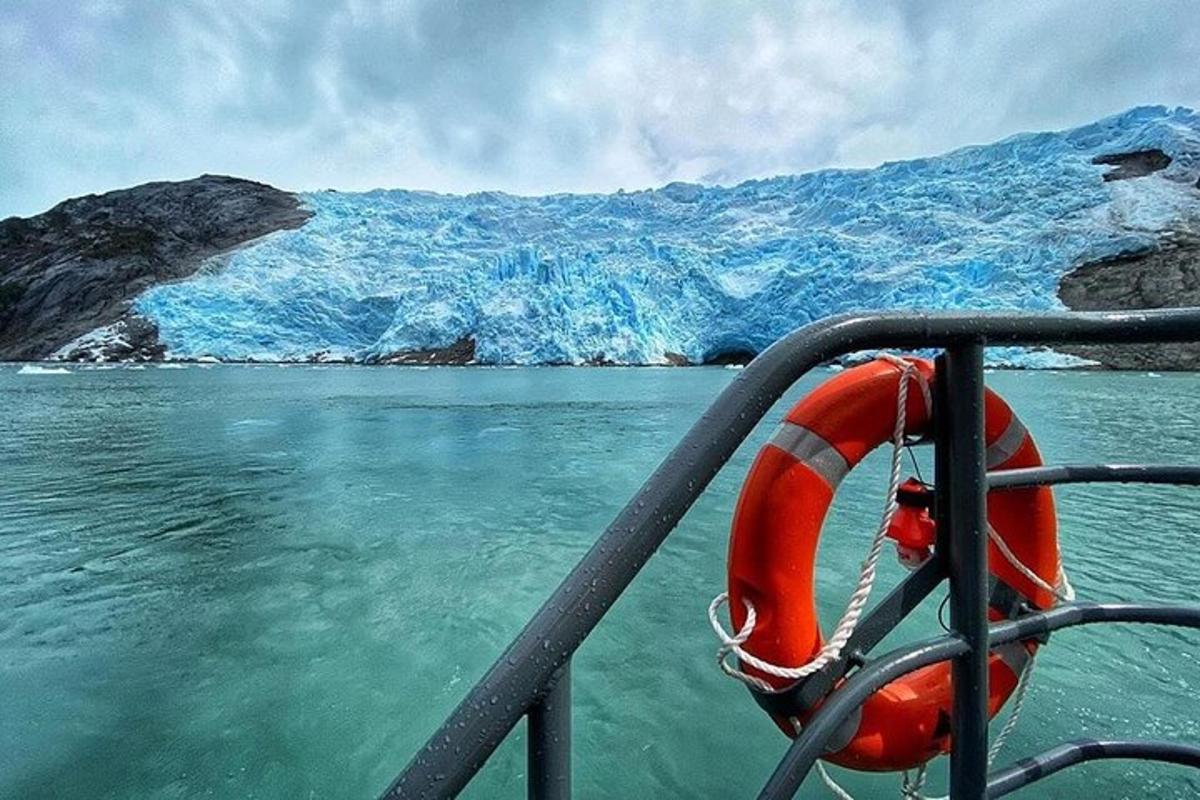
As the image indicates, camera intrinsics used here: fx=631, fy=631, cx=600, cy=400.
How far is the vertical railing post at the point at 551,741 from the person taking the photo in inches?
26.0

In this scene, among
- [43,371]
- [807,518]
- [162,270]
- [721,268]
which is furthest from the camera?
[162,270]

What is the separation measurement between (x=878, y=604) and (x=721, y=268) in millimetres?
36945

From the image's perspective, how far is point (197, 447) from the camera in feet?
31.6

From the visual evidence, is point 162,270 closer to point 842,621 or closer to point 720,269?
point 720,269

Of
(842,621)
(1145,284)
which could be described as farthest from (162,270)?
(1145,284)

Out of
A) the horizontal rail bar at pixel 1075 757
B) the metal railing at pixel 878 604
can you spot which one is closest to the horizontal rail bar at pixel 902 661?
the metal railing at pixel 878 604

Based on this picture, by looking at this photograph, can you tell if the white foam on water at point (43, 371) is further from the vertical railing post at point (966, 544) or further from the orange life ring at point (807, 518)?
the vertical railing post at point (966, 544)

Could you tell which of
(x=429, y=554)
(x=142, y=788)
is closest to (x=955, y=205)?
(x=429, y=554)

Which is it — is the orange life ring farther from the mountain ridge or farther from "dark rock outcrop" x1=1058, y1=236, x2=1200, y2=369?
"dark rock outcrop" x1=1058, y1=236, x2=1200, y2=369

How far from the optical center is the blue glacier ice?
3131 cm

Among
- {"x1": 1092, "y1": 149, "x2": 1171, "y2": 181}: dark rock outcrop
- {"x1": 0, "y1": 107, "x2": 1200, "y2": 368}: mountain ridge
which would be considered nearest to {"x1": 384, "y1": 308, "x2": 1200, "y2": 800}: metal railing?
{"x1": 0, "y1": 107, "x2": 1200, "y2": 368}: mountain ridge

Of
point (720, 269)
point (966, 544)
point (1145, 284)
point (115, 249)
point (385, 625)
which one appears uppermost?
point (115, 249)

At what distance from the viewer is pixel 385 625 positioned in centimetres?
354

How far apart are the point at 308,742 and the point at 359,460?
6.58m
